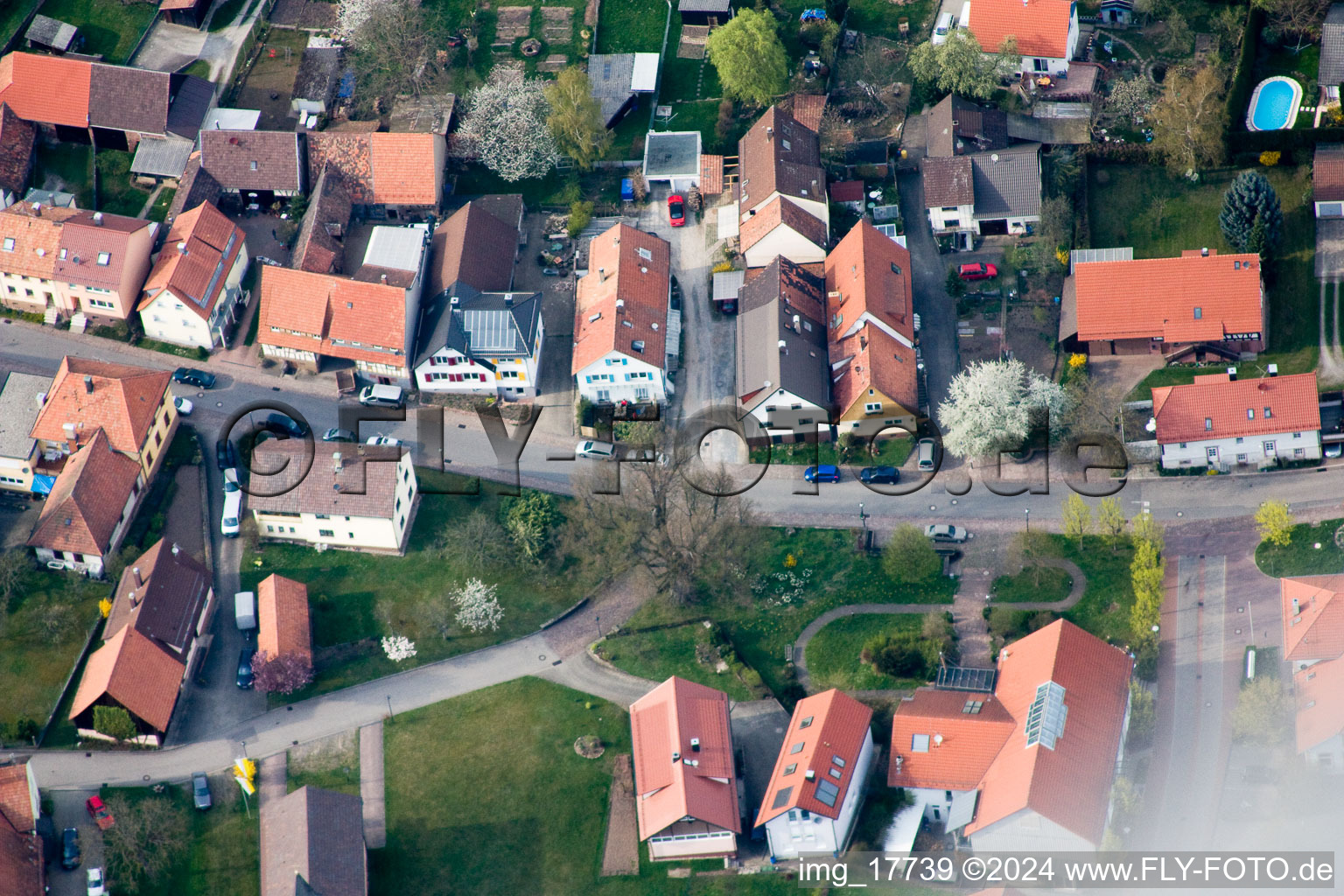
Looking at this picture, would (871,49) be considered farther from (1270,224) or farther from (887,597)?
(887,597)

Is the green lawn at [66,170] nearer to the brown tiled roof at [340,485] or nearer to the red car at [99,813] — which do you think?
the brown tiled roof at [340,485]

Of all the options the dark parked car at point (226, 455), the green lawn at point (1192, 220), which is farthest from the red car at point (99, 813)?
the green lawn at point (1192, 220)

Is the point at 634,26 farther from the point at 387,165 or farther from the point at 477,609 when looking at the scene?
the point at 477,609

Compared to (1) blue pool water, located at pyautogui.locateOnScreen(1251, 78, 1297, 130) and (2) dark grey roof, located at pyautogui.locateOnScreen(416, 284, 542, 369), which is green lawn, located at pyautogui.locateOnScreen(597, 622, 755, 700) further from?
(1) blue pool water, located at pyautogui.locateOnScreen(1251, 78, 1297, 130)

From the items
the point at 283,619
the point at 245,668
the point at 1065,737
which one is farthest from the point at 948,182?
the point at 245,668

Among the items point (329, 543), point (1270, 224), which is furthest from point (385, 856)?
point (1270, 224)
